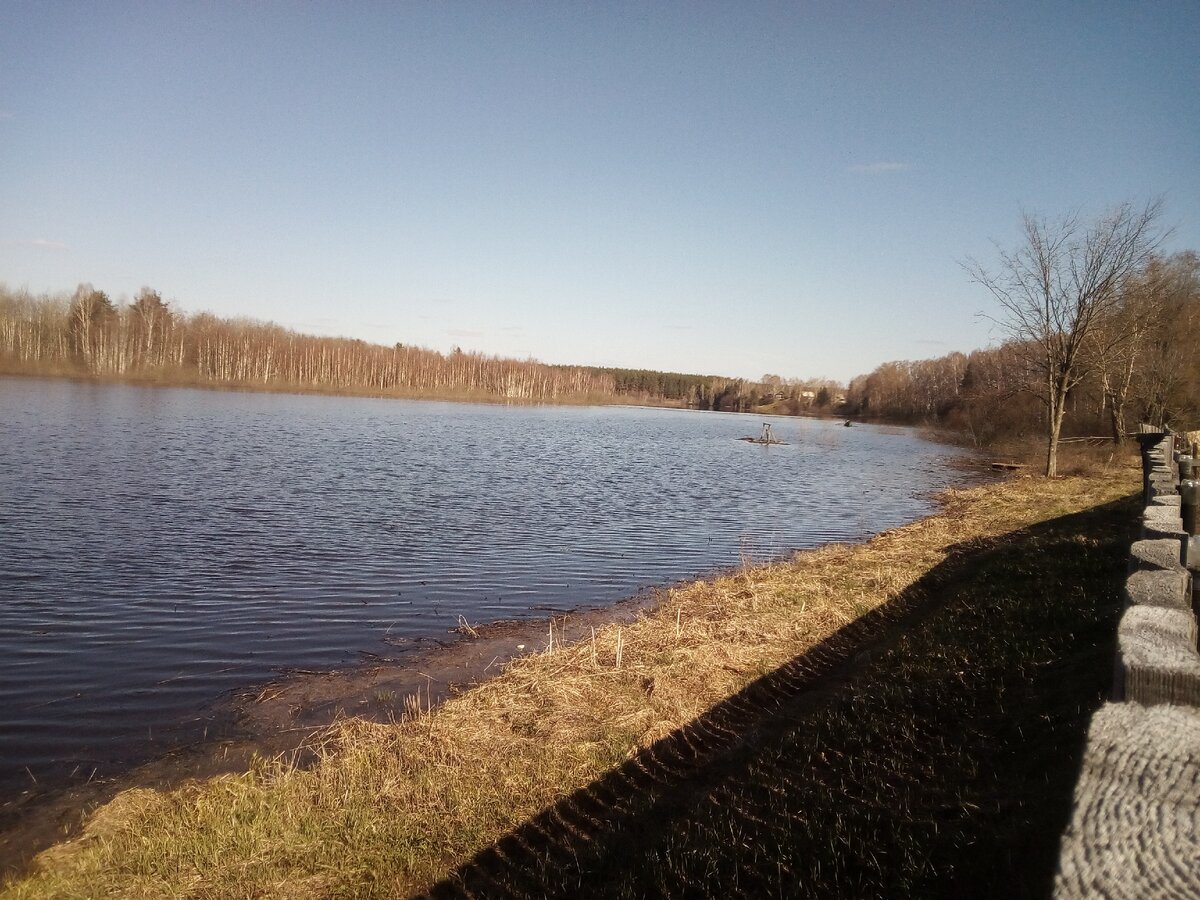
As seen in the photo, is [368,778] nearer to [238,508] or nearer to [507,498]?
[238,508]

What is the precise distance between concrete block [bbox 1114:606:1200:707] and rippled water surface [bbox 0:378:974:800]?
8.54 meters

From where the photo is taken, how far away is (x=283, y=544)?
15.9 m

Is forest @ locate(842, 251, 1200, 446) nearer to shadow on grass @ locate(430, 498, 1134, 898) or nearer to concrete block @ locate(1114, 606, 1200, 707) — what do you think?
shadow on grass @ locate(430, 498, 1134, 898)

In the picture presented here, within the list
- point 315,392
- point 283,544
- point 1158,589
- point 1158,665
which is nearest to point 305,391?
point 315,392

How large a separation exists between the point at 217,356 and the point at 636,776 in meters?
108

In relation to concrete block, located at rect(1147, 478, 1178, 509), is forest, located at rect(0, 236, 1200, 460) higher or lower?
higher

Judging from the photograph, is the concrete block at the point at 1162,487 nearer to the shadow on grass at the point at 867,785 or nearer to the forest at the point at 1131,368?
the shadow on grass at the point at 867,785

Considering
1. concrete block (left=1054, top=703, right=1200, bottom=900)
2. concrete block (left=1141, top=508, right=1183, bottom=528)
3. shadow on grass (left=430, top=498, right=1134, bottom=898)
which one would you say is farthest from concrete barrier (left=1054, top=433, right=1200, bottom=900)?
concrete block (left=1141, top=508, right=1183, bottom=528)

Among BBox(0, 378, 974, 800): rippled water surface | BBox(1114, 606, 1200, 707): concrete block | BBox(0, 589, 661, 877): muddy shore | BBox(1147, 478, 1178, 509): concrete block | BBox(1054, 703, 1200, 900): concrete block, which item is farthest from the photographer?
BBox(1147, 478, 1178, 509): concrete block

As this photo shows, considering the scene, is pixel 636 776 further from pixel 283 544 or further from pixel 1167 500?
pixel 283 544

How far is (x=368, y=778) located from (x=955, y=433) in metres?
76.1

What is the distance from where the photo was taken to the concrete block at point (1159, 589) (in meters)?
3.81

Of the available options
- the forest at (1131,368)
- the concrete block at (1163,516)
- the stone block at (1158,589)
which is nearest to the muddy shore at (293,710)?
the stone block at (1158,589)

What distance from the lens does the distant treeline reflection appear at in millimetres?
89875
